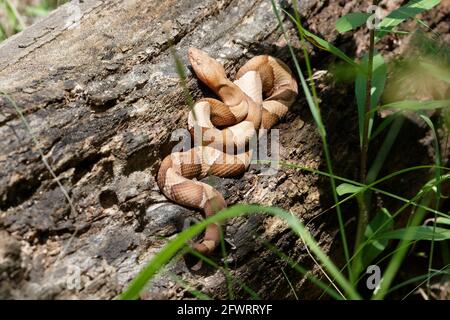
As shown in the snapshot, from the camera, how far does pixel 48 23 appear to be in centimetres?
338

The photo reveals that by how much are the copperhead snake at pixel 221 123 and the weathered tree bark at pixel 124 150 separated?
64mm

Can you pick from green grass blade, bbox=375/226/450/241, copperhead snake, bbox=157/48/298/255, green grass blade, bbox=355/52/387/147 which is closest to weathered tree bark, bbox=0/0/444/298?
copperhead snake, bbox=157/48/298/255

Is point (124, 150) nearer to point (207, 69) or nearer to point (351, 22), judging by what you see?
point (207, 69)

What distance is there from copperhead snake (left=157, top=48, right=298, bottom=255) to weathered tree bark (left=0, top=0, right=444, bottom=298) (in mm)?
64

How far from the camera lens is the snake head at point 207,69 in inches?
122

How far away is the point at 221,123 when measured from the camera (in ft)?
10.7

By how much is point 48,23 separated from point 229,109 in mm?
1122

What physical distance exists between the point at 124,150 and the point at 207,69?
2.08 ft

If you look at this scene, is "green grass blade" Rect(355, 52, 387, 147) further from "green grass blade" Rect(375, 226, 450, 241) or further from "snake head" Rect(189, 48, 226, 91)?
"snake head" Rect(189, 48, 226, 91)

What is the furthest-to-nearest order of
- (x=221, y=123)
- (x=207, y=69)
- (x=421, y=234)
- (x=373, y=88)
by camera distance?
(x=221, y=123) → (x=207, y=69) → (x=373, y=88) → (x=421, y=234)

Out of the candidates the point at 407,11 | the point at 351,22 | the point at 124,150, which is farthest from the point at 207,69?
the point at 407,11

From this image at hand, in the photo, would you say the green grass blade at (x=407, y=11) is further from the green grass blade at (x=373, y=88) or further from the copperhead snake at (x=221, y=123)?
the copperhead snake at (x=221, y=123)

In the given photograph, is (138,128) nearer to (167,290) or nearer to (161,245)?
(161,245)
